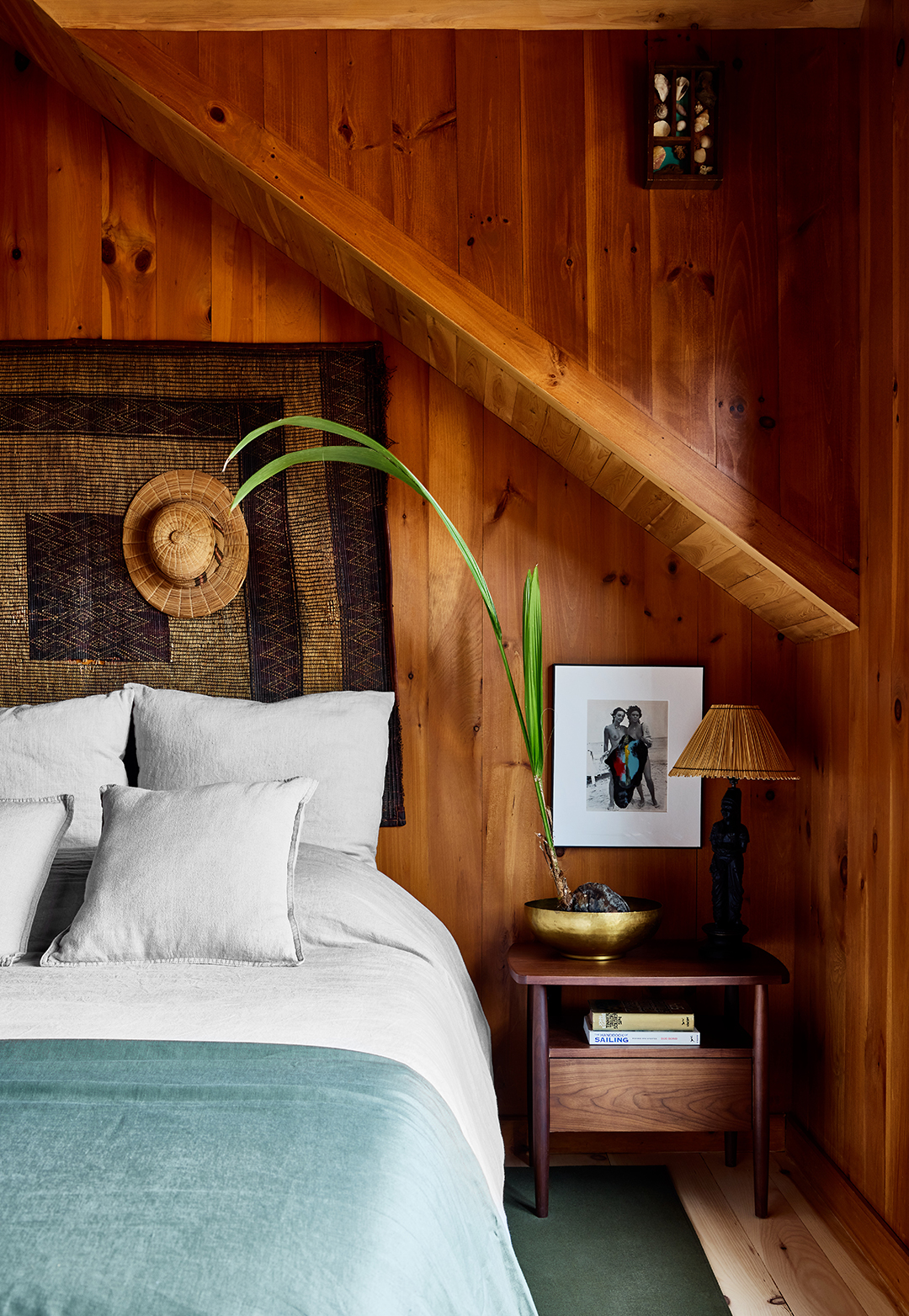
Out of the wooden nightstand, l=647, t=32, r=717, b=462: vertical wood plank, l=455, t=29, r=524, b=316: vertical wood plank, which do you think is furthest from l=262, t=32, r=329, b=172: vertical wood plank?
the wooden nightstand

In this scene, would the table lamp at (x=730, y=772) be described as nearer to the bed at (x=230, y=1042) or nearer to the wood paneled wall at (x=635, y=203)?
the wood paneled wall at (x=635, y=203)

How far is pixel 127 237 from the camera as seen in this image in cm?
265

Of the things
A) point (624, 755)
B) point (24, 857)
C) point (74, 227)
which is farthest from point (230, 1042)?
point (74, 227)

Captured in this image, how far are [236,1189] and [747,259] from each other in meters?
1.94

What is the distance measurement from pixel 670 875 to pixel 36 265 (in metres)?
2.36

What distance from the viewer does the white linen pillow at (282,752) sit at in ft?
7.63

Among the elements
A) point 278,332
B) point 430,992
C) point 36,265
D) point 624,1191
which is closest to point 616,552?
point 278,332

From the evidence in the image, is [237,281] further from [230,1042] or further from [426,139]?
[230,1042]

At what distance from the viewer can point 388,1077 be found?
1.32 m

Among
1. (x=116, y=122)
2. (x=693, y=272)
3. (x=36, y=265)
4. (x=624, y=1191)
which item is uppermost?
(x=116, y=122)

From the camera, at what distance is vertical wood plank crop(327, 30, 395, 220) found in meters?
2.05

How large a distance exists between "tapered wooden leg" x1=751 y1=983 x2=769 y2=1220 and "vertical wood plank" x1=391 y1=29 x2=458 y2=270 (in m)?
1.75

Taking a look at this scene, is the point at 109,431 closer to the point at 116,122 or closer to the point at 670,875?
the point at 116,122

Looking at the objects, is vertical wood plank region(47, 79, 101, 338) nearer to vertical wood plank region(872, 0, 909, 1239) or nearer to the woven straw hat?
the woven straw hat
